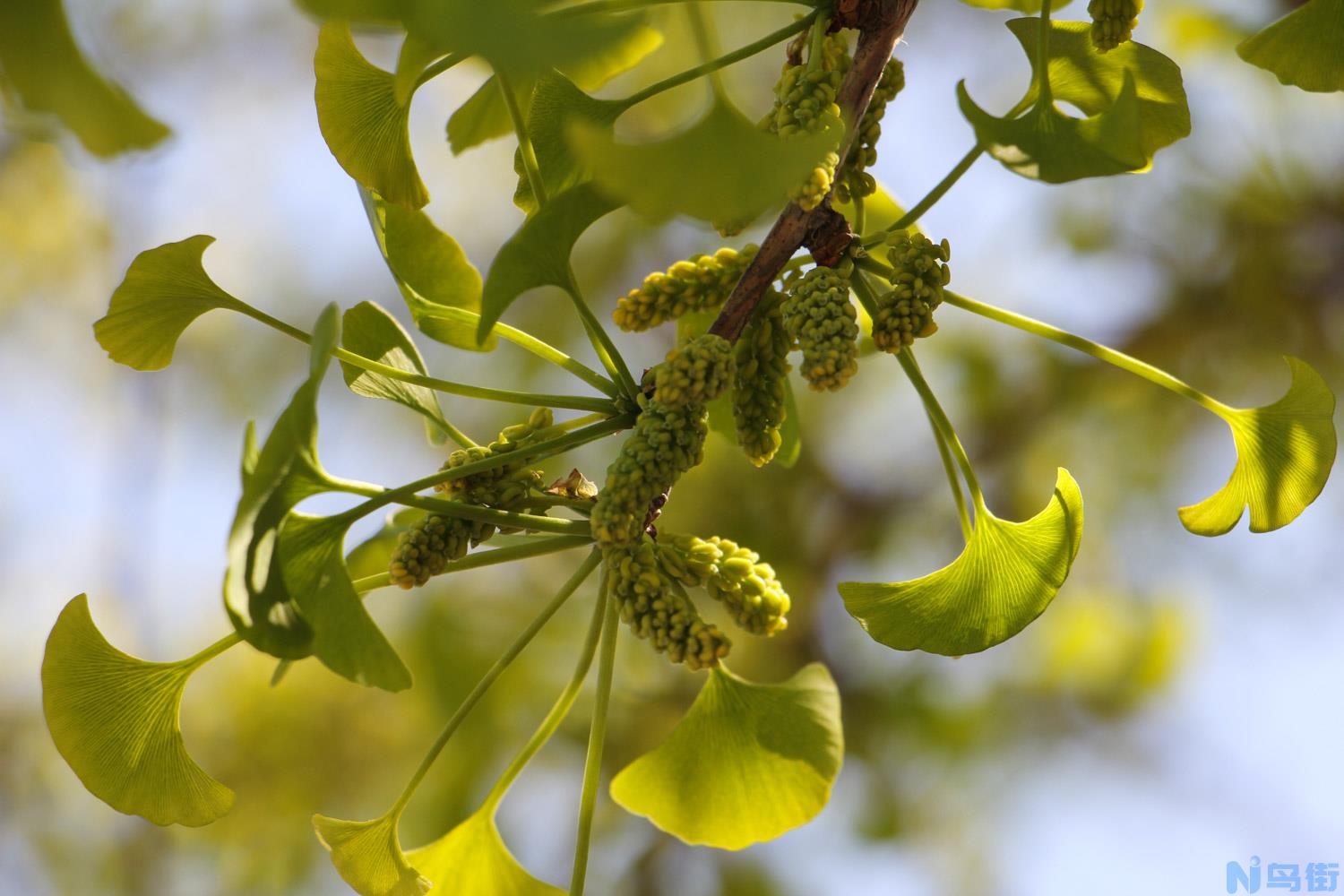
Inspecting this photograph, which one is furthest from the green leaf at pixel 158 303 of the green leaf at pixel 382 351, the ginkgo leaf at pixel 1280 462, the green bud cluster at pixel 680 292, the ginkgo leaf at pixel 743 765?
the ginkgo leaf at pixel 1280 462

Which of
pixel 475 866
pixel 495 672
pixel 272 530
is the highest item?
pixel 272 530

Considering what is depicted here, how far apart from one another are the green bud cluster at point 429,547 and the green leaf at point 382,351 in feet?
0.23

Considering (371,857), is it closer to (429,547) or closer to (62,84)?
(429,547)

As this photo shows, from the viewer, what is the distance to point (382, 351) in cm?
42

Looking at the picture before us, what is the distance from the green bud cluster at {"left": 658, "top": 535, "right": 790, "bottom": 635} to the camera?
360 millimetres

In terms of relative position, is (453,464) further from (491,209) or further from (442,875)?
(491,209)

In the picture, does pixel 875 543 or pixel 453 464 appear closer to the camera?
pixel 453 464

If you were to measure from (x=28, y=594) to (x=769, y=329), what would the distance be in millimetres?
1866

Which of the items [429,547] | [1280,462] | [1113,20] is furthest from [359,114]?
[1280,462]

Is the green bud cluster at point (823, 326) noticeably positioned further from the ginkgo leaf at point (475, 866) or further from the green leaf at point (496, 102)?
the ginkgo leaf at point (475, 866)

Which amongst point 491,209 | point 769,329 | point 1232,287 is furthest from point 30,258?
point 1232,287

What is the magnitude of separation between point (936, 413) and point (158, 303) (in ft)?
1.06

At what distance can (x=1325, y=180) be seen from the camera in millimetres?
1209

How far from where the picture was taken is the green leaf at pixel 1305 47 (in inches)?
15.2
